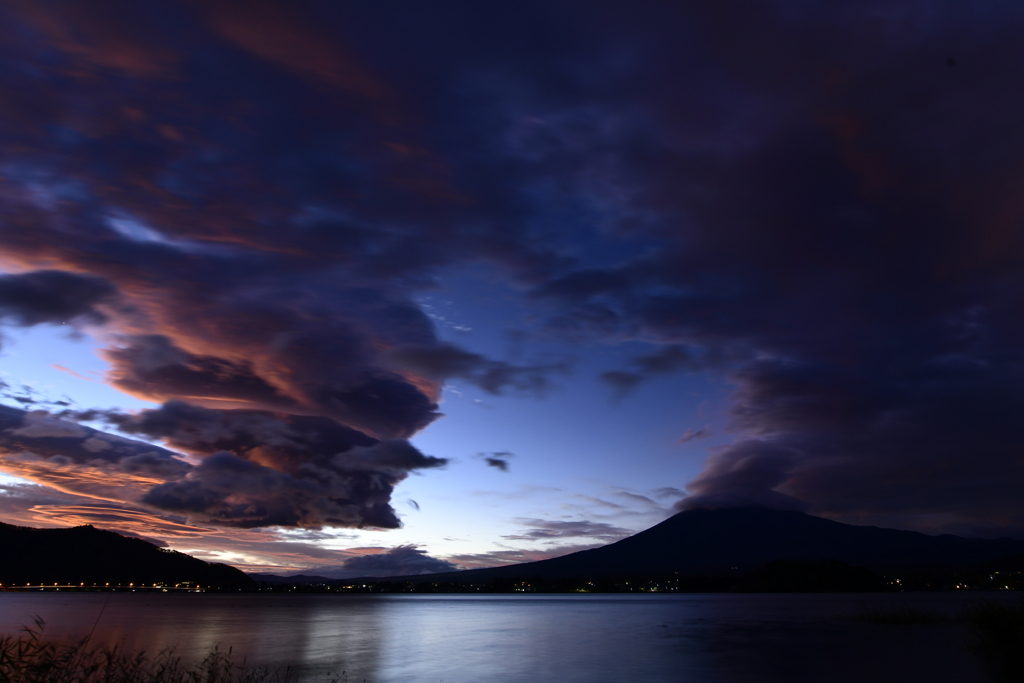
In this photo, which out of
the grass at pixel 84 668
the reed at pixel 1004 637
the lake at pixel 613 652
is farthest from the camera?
the lake at pixel 613 652

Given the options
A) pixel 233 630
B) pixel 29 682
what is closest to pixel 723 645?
pixel 29 682

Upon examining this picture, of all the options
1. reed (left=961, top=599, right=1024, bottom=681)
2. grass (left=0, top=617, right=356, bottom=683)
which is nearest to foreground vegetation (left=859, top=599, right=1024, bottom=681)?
reed (left=961, top=599, right=1024, bottom=681)

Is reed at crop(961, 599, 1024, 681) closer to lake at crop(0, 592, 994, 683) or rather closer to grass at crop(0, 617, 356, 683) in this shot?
lake at crop(0, 592, 994, 683)

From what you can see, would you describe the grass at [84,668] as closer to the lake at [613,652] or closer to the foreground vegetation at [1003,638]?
the lake at [613,652]

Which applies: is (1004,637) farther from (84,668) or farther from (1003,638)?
(84,668)

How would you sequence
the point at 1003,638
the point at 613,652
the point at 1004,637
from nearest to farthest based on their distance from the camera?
the point at 1004,637 < the point at 1003,638 < the point at 613,652

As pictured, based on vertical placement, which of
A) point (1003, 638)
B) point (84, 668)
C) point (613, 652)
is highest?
point (84, 668)

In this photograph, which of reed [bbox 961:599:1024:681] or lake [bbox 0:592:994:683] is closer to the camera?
reed [bbox 961:599:1024:681]

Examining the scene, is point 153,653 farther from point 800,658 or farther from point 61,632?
point 800,658

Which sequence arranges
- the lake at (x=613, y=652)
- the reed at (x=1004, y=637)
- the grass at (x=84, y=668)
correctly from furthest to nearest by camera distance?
the lake at (x=613, y=652) → the reed at (x=1004, y=637) → the grass at (x=84, y=668)

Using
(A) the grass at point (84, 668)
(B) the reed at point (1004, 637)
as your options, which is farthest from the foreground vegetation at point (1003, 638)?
(A) the grass at point (84, 668)

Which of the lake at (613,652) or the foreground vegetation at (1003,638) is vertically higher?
the foreground vegetation at (1003,638)

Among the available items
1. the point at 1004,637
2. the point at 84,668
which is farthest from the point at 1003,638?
the point at 84,668

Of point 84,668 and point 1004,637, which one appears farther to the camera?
point 1004,637
